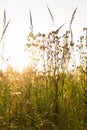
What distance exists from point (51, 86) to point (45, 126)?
0.62 meters

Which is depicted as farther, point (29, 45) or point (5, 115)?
point (29, 45)

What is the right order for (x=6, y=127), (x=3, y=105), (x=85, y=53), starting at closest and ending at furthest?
(x=6, y=127) → (x=3, y=105) → (x=85, y=53)

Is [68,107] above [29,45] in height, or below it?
below

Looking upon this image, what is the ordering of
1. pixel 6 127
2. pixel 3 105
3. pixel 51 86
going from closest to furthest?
pixel 6 127 → pixel 3 105 → pixel 51 86

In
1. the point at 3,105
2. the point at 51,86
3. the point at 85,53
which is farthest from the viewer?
the point at 85,53

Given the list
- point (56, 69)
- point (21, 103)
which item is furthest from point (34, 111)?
point (56, 69)

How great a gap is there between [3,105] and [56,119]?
57 cm

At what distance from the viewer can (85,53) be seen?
185 inches

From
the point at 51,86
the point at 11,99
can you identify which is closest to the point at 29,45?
the point at 51,86

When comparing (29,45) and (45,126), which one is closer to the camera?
(45,126)

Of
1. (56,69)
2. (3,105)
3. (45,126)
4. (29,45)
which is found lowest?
(45,126)

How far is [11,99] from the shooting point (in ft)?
11.4

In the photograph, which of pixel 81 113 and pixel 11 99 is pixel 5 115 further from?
pixel 81 113

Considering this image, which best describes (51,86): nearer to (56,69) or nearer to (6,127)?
(56,69)
